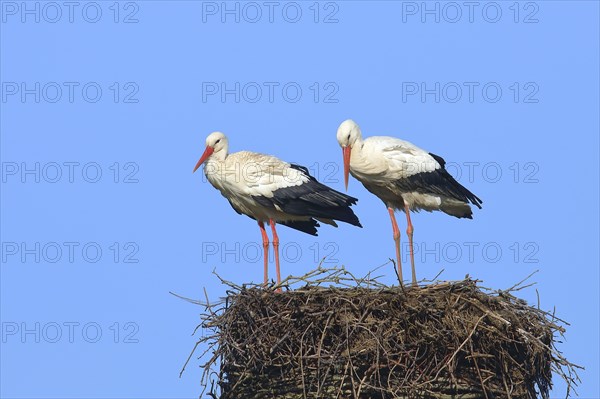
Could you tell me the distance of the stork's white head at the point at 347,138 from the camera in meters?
14.7

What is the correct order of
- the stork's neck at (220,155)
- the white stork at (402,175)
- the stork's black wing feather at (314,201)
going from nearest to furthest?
the stork's black wing feather at (314,201) → the white stork at (402,175) → the stork's neck at (220,155)

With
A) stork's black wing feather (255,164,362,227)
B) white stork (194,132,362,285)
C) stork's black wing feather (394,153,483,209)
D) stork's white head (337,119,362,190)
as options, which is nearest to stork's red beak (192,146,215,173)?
white stork (194,132,362,285)

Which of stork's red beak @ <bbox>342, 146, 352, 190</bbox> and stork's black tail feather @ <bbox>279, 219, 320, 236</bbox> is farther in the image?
stork's black tail feather @ <bbox>279, 219, 320, 236</bbox>

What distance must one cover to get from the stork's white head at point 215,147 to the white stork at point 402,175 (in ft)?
4.17

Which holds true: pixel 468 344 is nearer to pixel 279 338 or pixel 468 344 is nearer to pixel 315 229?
pixel 279 338

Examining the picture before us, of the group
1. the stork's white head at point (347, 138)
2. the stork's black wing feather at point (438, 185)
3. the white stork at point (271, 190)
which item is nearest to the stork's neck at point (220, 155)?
the white stork at point (271, 190)

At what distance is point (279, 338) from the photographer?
11.9m

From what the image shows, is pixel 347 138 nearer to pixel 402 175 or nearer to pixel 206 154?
pixel 402 175

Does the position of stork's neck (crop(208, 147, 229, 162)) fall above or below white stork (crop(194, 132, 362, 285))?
above

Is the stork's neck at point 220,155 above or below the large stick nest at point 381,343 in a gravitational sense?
above

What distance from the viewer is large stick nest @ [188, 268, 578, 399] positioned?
11680 mm

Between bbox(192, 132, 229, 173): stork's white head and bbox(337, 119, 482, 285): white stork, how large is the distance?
127cm

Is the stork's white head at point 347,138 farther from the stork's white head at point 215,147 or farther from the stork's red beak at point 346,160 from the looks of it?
the stork's white head at point 215,147

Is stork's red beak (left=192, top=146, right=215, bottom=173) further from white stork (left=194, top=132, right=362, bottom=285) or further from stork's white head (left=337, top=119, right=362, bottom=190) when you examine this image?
stork's white head (left=337, top=119, right=362, bottom=190)
